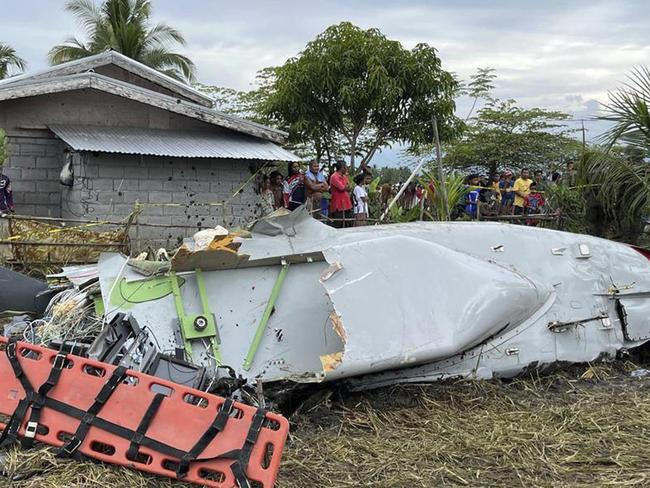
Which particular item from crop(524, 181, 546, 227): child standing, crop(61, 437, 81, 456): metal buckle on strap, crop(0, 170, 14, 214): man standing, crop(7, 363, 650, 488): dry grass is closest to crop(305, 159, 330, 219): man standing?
crop(524, 181, 546, 227): child standing

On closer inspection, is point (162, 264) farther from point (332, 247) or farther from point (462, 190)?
point (462, 190)

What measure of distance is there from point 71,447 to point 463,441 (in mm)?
2441

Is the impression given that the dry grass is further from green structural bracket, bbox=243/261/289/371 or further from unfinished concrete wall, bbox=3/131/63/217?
unfinished concrete wall, bbox=3/131/63/217

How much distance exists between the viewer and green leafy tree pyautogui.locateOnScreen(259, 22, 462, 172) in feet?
56.1

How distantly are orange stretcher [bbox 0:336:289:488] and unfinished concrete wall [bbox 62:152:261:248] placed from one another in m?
6.42

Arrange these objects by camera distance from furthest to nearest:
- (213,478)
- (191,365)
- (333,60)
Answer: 1. (333,60)
2. (191,365)
3. (213,478)

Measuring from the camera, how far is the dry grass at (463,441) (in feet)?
13.1

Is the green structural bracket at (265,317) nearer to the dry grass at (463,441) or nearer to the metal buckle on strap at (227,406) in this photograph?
the dry grass at (463,441)

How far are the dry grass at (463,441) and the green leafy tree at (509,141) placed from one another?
23420mm

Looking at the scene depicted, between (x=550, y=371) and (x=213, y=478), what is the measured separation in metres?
3.26

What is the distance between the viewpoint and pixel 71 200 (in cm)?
1155

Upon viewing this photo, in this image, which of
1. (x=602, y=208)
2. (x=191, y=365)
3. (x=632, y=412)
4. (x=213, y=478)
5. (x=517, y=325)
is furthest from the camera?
(x=602, y=208)

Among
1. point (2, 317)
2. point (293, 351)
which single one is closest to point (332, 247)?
point (293, 351)

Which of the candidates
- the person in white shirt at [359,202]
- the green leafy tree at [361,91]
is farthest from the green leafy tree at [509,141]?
the person in white shirt at [359,202]
